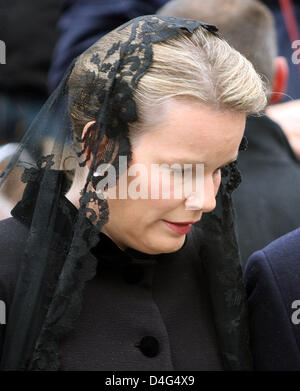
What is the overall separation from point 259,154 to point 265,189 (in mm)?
159

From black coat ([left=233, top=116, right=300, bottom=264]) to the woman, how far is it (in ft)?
2.63

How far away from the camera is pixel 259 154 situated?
2846 mm

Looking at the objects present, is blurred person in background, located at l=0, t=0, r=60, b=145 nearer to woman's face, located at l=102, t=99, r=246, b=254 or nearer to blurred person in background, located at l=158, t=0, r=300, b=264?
blurred person in background, located at l=158, t=0, r=300, b=264

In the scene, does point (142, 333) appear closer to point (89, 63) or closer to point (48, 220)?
point (48, 220)

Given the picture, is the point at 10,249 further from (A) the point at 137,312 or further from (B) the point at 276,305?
(B) the point at 276,305

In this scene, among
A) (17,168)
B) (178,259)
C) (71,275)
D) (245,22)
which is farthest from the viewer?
(245,22)

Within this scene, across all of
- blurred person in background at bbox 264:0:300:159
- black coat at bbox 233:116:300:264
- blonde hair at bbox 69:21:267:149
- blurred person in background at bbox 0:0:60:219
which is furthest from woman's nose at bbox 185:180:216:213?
blurred person in background at bbox 0:0:60:219

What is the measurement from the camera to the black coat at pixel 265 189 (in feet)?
8.83

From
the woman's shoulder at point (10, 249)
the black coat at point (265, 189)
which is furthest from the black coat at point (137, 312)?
the black coat at point (265, 189)

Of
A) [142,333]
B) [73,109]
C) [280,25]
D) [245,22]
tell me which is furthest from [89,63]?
[280,25]

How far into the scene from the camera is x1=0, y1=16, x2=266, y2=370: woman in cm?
174

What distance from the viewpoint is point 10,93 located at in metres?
3.58

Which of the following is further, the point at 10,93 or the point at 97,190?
the point at 10,93
